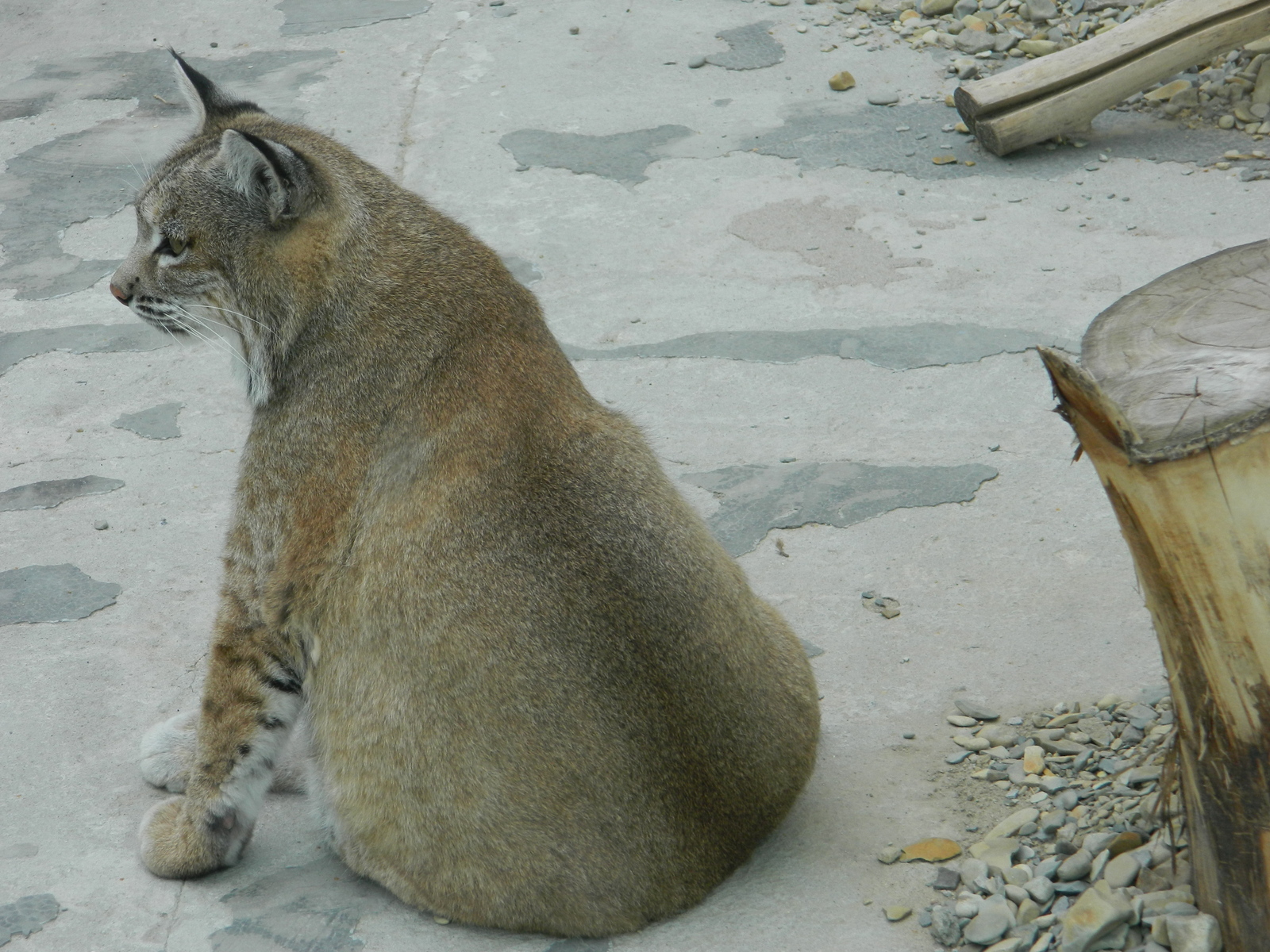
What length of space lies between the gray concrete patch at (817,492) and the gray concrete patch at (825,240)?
141 cm

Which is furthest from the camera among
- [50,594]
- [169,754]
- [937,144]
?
[937,144]

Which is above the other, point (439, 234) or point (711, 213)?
point (439, 234)

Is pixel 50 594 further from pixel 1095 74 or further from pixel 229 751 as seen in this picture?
pixel 1095 74

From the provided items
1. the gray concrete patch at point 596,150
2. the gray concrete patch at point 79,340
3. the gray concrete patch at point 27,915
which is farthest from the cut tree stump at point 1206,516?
the gray concrete patch at point 596,150

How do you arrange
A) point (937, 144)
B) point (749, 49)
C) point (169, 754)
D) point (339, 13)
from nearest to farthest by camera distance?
point (169, 754), point (937, 144), point (749, 49), point (339, 13)

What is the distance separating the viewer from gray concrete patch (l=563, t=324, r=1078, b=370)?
18.7 ft

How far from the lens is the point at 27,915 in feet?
11.2

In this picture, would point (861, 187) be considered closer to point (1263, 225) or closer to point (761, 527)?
point (1263, 225)

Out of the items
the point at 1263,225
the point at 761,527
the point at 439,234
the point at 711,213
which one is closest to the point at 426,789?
the point at 439,234

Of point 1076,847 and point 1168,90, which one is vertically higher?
point 1076,847

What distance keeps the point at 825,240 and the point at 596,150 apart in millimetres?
1553

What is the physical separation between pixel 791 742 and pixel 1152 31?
16.4ft

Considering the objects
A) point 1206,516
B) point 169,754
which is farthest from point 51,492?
point 1206,516

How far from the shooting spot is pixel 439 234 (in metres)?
3.59
